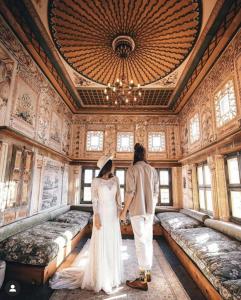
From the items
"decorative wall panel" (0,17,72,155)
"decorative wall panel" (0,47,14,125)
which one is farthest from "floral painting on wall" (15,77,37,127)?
"decorative wall panel" (0,47,14,125)

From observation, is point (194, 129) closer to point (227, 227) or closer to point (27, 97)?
point (227, 227)

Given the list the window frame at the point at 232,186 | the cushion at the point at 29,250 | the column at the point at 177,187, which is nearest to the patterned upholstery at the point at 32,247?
the cushion at the point at 29,250

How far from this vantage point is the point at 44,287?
274 centimetres

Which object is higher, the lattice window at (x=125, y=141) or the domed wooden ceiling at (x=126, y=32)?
the domed wooden ceiling at (x=126, y=32)

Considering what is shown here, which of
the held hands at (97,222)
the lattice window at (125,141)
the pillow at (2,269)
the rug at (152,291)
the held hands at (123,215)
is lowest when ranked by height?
the rug at (152,291)

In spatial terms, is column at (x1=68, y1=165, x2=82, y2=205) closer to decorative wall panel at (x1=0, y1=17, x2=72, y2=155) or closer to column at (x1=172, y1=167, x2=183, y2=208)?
decorative wall panel at (x1=0, y1=17, x2=72, y2=155)

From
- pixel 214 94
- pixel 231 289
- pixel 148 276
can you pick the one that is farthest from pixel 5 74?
pixel 231 289

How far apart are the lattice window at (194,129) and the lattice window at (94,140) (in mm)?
3253

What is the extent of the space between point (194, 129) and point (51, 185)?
4.63m

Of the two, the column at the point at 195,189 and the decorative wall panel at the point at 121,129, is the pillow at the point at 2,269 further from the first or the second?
the column at the point at 195,189

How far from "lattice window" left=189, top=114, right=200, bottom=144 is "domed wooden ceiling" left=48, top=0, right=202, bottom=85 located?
1670mm

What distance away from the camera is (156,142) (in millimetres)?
7043

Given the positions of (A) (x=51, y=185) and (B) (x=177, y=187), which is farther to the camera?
A: (B) (x=177, y=187)

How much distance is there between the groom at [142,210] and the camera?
271 centimetres
